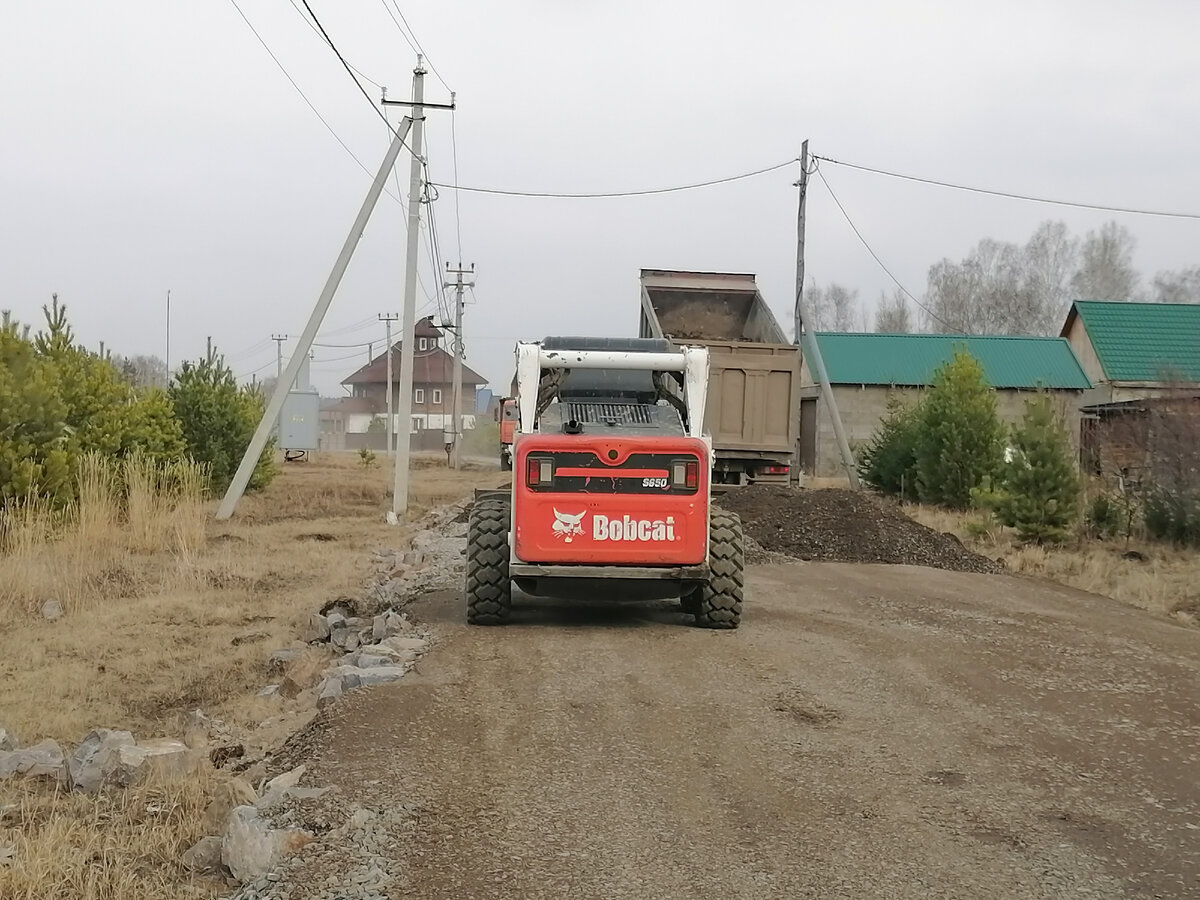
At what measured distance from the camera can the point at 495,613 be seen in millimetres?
9703

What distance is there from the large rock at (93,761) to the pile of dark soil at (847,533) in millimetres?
11471

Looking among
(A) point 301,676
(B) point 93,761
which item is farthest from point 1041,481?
(B) point 93,761

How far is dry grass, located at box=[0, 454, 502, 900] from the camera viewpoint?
5082mm

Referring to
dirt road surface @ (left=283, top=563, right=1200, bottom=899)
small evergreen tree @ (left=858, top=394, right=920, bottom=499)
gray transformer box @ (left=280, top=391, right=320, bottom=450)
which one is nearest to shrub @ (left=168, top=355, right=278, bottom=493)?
small evergreen tree @ (left=858, top=394, right=920, bottom=499)

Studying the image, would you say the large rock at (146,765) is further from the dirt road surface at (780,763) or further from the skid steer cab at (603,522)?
the skid steer cab at (603,522)

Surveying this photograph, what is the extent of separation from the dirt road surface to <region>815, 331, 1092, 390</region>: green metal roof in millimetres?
32042

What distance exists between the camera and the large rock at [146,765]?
19.9ft

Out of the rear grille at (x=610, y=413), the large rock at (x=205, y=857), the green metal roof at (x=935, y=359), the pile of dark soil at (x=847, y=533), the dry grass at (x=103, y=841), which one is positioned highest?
the green metal roof at (x=935, y=359)

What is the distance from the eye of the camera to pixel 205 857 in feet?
15.8

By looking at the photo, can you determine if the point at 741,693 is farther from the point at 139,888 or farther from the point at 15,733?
the point at 15,733

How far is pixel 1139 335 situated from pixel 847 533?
29888 millimetres

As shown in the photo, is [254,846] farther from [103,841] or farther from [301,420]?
[301,420]

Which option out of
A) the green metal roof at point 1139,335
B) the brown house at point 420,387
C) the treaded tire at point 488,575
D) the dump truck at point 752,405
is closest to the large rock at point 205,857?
the treaded tire at point 488,575

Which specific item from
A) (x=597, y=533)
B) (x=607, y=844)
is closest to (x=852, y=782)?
(x=607, y=844)
